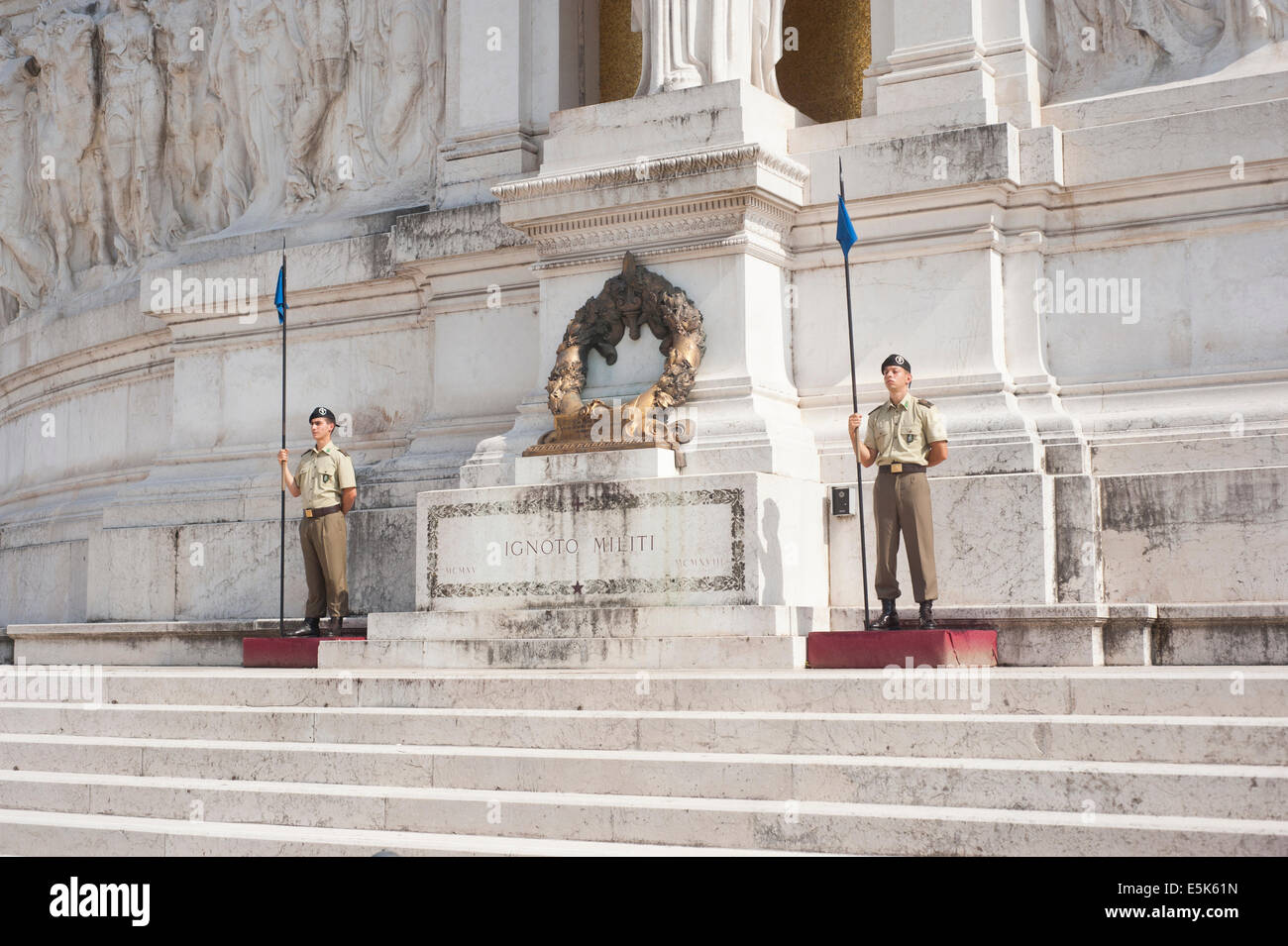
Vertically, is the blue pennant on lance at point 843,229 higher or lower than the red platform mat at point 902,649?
higher

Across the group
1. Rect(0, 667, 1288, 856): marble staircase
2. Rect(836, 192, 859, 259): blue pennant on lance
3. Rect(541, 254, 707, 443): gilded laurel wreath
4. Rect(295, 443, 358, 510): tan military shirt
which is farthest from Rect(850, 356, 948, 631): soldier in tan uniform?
Rect(295, 443, 358, 510): tan military shirt

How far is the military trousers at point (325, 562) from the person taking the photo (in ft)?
45.6

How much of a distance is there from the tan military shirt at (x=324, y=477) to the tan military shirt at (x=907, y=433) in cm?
496

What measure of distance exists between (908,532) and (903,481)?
37 cm

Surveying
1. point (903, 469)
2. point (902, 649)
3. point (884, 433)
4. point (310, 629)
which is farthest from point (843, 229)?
point (310, 629)

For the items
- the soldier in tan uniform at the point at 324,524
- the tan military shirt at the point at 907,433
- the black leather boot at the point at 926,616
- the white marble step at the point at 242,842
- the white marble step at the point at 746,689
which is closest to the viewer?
the white marble step at the point at 242,842

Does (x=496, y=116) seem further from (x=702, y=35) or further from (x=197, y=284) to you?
(x=197, y=284)

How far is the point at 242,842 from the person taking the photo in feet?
29.8

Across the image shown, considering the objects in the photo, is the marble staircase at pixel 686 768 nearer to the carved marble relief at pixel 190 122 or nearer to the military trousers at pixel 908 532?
the military trousers at pixel 908 532

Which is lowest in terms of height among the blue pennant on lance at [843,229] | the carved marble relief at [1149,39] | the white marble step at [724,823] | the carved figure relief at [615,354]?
the white marble step at [724,823]

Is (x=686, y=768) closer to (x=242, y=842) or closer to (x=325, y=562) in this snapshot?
(x=242, y=842)

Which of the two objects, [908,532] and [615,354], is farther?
[615,354]

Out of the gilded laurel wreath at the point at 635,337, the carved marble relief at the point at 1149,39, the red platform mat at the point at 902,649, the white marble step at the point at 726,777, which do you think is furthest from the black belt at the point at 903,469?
the carved marble relief at the point at 1149,39

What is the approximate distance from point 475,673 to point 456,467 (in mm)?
4152
